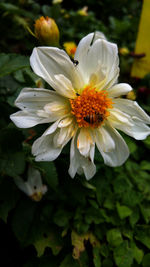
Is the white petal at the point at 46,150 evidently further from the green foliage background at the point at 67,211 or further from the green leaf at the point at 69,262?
the green leaf at the point at 69,262

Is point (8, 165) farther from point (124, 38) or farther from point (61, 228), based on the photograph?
point (124, 38)

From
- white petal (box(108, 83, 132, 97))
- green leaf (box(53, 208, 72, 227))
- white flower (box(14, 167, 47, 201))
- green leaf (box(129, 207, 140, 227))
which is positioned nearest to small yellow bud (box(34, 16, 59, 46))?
white petal (box(108, 83, 132, 97))

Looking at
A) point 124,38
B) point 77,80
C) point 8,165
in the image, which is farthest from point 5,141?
point 124,38

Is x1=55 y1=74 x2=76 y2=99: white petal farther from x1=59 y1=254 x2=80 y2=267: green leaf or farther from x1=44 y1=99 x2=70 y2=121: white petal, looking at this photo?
x1=59 y1=254 x2=80 y2=267: green leaf

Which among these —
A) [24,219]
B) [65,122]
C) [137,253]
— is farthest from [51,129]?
[137,253]

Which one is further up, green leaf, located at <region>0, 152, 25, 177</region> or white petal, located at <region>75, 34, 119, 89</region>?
white petal, located at <region>75, 34, 119, 89</region>
